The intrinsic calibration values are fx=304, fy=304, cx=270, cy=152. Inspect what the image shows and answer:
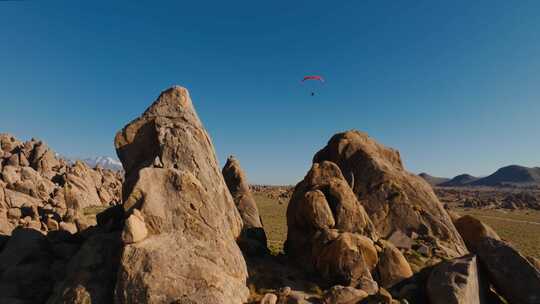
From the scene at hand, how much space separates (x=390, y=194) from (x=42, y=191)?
55.5m

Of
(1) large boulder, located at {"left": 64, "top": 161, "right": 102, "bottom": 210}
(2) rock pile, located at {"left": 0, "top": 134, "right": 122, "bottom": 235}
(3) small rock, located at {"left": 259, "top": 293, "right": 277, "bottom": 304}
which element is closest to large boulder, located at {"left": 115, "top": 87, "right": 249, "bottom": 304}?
(3) small rock, located at {"left": 259, "top": 293, "right": 277, "bottom": 304}

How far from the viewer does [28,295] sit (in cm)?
1658

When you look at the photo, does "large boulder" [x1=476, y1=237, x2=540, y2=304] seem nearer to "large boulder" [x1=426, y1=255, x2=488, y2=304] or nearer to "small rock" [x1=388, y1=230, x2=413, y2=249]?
"large boulder" [x1=426, y1=255, x2=488, y2=304]

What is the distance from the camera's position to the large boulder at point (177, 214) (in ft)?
46.1

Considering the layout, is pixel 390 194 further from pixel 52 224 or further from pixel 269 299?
pixel 52 224

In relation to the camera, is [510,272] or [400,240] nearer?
[510,272]

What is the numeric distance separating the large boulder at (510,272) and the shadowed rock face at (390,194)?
4.38 meters

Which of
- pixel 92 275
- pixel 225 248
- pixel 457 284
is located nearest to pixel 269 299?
pixel 225 248

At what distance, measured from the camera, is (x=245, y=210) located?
29.6 meters

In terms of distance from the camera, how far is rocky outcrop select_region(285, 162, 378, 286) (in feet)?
58.8

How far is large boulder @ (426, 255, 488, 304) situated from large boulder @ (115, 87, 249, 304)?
32.7 feet

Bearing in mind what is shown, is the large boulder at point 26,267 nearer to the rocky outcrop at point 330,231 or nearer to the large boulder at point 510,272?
the rocky outcrop at point 330,231

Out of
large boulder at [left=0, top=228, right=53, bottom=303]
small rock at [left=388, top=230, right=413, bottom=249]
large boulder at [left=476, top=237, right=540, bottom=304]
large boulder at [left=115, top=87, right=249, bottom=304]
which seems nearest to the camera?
large boulder at [left=115, top=87, right=249, bottom=304]

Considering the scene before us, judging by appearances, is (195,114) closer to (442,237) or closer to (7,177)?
(442,237)
